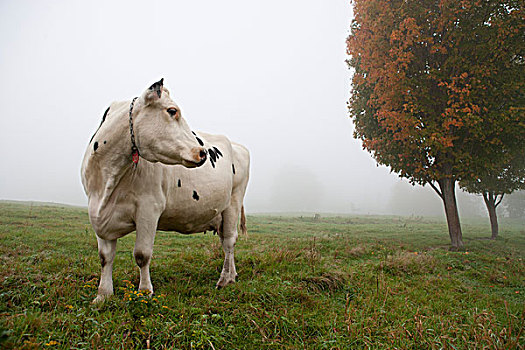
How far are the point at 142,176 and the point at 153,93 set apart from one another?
1069mm

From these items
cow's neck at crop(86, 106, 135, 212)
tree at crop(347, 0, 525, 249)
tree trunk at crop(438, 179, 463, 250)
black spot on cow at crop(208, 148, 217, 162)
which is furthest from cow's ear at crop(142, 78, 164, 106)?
tree trunk at crop(438, 179, 463, 250)

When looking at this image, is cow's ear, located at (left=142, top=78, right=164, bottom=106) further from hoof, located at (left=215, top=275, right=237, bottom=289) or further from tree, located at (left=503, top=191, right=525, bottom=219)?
tree, located at (left=503, top=191, right=525, bottom=219)

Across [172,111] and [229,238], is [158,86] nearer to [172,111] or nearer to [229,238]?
[172,111]

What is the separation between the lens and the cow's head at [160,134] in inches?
125

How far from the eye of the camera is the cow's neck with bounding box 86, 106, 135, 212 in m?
3.35

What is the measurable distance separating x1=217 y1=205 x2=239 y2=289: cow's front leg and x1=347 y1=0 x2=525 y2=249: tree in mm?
7453

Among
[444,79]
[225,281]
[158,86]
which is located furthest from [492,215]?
[158,86]

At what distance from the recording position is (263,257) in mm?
6324

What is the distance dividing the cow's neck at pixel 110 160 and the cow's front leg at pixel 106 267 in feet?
2.00

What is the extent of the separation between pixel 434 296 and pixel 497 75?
9.09m

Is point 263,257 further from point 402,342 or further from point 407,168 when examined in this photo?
point 407,168

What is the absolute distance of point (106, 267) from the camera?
3734 millimetres

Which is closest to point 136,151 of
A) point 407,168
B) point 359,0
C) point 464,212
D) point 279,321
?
point 279,321

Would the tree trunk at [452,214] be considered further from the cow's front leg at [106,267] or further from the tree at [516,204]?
the tree at [516,204]
